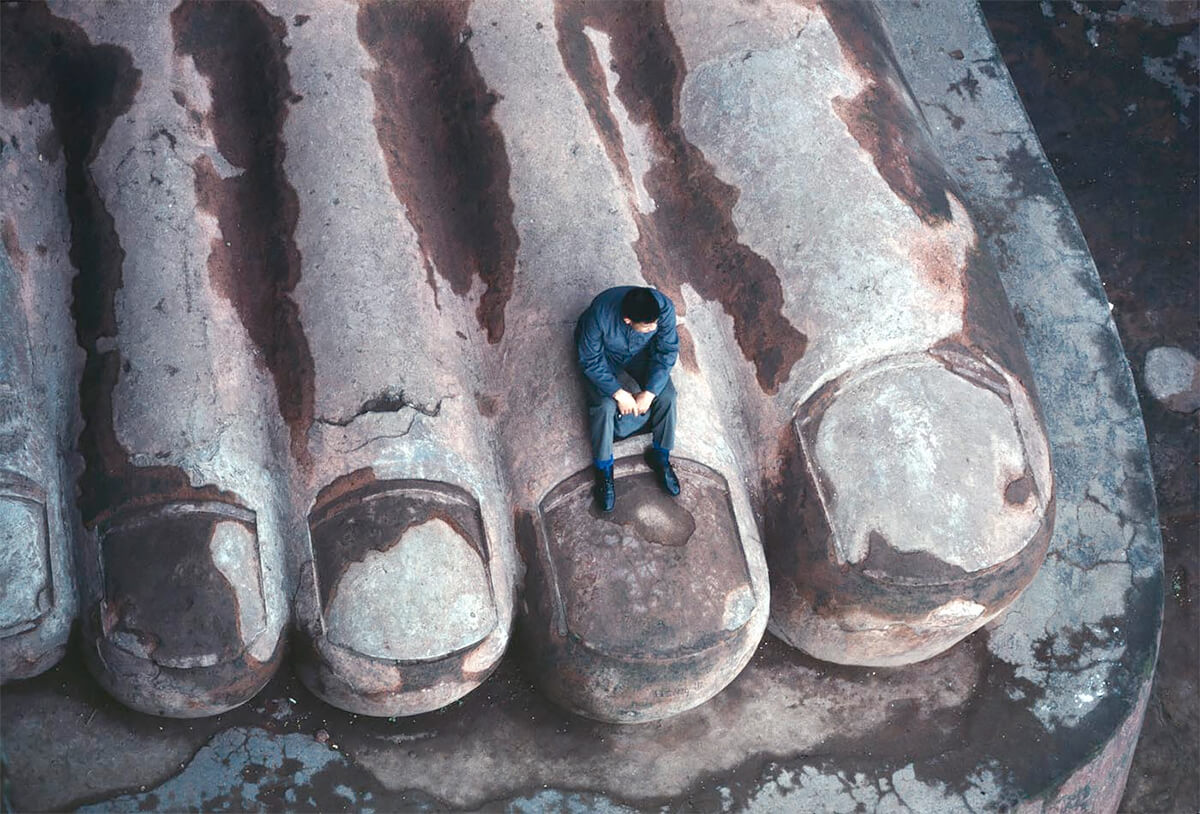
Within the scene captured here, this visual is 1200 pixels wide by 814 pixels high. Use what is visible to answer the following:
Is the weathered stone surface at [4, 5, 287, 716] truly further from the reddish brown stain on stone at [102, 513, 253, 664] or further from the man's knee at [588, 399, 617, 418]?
the man's knee at [588, 399, 617, 418]

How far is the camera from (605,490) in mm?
3881

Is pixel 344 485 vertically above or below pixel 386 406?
below

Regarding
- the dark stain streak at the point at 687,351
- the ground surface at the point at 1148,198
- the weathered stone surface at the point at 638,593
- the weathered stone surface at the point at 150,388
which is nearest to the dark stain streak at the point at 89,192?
the weathered stone surface at the point at 150,388

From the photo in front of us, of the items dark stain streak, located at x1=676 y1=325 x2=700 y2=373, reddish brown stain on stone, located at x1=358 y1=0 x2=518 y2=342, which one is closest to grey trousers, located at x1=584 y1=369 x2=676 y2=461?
dark stain streak, located at x1=676 y1=325 x2=700 y2=373

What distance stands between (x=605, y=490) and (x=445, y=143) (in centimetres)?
157

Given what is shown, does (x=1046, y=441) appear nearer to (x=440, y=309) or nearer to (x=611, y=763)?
(x=611, y=763)

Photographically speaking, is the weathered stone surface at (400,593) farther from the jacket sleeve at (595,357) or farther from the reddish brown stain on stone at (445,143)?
the reddish brown stain on stone at (445,143)

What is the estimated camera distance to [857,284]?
13.7 ft

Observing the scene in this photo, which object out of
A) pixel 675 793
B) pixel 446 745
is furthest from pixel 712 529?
pixel 446 745

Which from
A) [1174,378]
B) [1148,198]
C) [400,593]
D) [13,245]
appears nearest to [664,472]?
[400,593]

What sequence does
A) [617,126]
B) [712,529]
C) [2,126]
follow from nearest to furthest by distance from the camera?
[712,529] → [2,126] → [617,126]

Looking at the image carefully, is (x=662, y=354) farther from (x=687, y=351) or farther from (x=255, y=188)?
(x=255, y=188)

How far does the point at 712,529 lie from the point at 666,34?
208 cm

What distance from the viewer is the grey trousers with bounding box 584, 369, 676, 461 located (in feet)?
12.7
